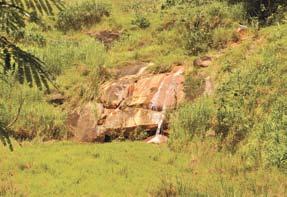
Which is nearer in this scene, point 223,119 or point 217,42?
point 223,119

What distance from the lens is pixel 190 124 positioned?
12.8 meters

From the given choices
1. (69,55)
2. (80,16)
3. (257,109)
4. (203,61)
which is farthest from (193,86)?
(80,16)

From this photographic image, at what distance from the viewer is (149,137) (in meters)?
13.8

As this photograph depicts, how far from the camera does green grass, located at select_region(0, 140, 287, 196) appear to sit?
31.2 feet

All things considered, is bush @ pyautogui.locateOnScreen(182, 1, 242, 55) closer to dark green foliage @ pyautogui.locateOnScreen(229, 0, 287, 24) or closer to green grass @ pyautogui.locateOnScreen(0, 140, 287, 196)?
dark green foliage @ pyautogui.locateOnScreen(229, 0, 287, 24)

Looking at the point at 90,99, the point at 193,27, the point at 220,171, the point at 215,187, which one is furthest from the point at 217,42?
the point at 215,187

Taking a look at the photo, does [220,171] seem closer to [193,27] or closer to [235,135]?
[235,135]

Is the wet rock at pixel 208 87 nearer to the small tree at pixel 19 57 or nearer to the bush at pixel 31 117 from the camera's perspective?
the bush at pixel 31 117

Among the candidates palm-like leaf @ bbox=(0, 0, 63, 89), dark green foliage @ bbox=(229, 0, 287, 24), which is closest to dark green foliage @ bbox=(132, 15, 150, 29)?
dark green foliage @ bbox=(229, 0, 287, 24)

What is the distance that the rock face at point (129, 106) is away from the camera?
46.5ft

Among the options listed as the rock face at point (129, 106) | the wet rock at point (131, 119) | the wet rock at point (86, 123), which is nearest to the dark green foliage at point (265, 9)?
the rock face at point (129, 106)

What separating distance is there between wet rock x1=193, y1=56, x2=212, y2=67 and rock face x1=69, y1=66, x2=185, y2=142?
45 cm

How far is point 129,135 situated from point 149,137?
56cm

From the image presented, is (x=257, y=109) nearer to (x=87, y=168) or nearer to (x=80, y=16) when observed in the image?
(x=87, y=168)
